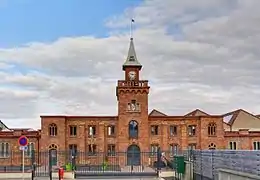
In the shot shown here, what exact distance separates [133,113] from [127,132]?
263 centimetres

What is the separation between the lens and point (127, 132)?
67500mm

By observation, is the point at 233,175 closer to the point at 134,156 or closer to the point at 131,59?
the point at 134,156

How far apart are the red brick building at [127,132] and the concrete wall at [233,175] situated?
1784 inches

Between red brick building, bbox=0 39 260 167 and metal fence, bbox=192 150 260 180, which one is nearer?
metal fence, bbox=192 150 260 180

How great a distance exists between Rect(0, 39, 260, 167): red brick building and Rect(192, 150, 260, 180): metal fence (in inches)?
1478

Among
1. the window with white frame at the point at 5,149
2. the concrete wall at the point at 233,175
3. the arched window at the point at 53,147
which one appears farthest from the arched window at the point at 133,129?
the concrete wall at the point at 233,175

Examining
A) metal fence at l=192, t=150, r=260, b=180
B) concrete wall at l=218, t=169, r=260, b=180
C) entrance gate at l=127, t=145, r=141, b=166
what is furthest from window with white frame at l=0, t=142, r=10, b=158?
concrete wall at l=218, t=169, r=260, b=180

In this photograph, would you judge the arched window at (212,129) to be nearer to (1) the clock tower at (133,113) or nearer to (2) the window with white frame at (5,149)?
(1) the clock tower at (133,113)

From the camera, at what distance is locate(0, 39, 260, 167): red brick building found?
6638 cm

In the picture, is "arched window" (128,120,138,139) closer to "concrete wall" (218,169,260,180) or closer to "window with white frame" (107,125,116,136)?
"window with white frame" (107,125,116,136)

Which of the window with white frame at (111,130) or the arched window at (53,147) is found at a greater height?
the window with white frame at (111,130)

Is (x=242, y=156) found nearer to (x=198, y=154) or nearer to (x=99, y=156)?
(x=198, y=154)

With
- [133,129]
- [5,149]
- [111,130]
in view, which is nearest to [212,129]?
[133,129]

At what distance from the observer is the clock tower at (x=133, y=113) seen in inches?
2648
